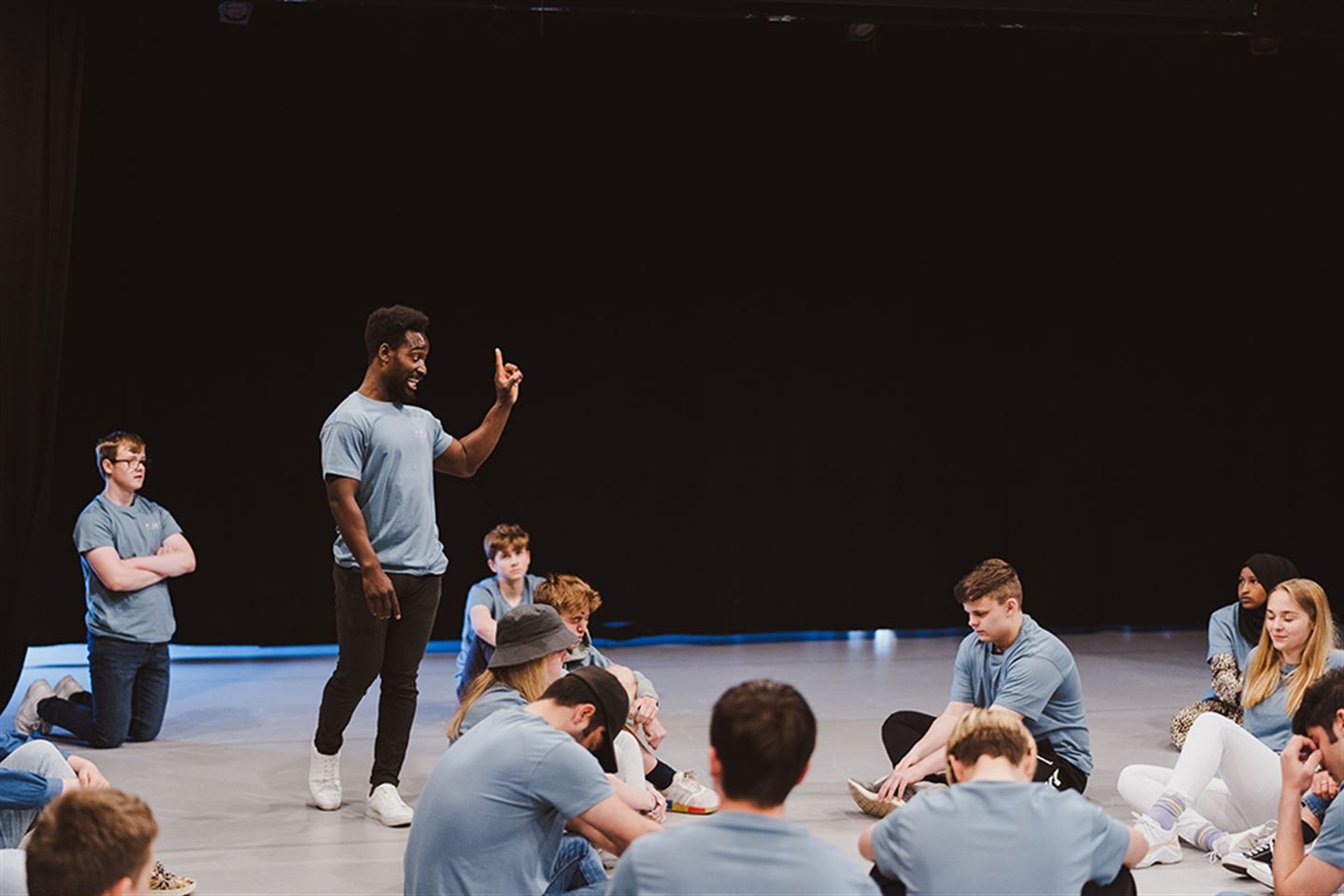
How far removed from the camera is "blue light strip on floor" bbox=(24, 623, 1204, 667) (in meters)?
8.00

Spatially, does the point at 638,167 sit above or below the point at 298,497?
above

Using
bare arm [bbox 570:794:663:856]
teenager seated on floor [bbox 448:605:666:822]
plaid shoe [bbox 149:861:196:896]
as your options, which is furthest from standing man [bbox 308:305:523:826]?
bare arm [bbox 570:794:663:856]

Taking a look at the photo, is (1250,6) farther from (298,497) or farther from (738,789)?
(738,789)

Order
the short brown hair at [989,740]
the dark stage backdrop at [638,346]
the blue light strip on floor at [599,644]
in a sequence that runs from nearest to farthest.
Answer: the short brown hair at [989,740]
the dark stage backdrop at [638,346]
the blue light strip on floor at [599,644]

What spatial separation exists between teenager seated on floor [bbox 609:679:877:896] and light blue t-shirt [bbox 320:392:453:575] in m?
2.62

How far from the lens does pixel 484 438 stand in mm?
4973

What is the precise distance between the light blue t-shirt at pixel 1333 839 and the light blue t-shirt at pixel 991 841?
2.68 feet

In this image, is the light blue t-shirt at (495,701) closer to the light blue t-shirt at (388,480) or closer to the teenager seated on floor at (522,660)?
the teenager seated on floor at (522,660)

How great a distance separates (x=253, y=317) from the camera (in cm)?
804

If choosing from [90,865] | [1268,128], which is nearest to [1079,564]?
[1268,128]

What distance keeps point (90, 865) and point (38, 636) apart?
6051 millimetres

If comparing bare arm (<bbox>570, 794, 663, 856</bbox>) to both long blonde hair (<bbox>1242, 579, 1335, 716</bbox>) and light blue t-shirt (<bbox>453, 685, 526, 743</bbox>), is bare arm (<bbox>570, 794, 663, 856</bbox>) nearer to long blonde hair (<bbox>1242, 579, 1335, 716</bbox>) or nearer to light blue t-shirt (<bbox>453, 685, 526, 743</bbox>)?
light blue t-shirt (<bbox>453, 685, 526, 743</bbox>)

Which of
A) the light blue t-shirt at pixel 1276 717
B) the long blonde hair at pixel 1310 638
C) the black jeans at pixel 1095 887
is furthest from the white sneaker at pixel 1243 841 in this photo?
the black jeans at pixel 1095 887

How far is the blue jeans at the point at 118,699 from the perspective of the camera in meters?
5.92
